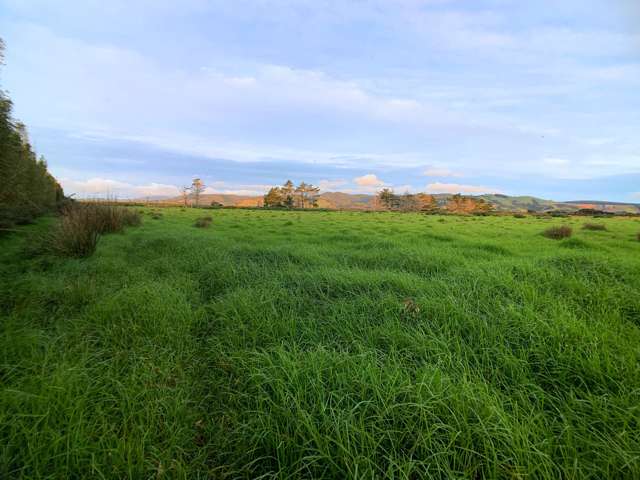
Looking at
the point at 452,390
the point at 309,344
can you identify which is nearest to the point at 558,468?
the point at 452,390

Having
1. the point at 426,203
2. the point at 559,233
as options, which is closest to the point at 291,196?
the point at 426,203

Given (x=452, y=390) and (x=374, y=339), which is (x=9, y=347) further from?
(x=452, y=390)

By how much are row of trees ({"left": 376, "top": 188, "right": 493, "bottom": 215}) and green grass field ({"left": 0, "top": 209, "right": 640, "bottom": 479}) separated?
78.6 meters

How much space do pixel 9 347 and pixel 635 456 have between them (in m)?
5.36

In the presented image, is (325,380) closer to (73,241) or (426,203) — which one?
(73,241)

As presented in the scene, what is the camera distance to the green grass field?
184 cm

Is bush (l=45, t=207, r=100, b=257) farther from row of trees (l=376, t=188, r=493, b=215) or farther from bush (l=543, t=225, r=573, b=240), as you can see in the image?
row of trees (l=376, t=188, r=493, b=215)

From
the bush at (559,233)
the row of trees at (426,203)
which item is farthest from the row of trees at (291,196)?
A: the bush at (559,233)

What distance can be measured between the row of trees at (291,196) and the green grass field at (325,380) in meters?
81.3

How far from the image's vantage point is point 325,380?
8.48 ft

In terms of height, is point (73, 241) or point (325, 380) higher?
point (73, 241)

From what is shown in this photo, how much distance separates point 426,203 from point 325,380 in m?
97.5

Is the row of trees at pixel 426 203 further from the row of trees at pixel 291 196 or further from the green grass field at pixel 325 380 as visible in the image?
the green grass field at pixel 325 380

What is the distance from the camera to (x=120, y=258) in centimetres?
759
